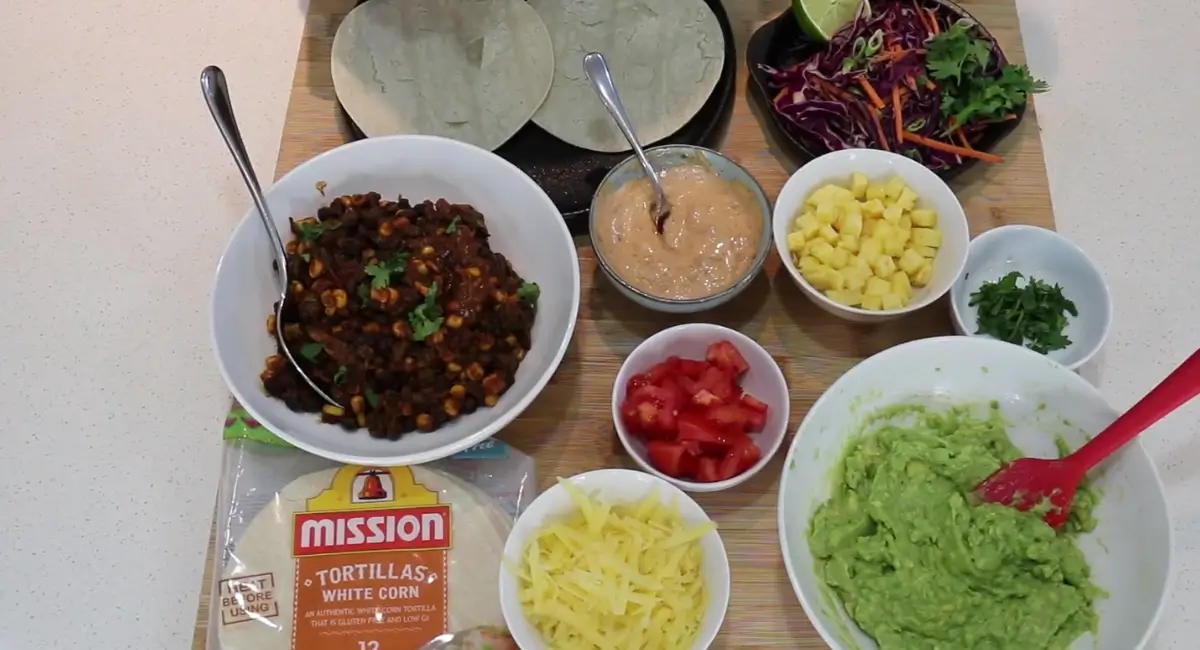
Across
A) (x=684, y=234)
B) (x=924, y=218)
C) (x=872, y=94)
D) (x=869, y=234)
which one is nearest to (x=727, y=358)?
(x=684, y=234)

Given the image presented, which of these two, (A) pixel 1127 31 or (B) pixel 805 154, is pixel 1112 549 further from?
(A) pixel 1127 31

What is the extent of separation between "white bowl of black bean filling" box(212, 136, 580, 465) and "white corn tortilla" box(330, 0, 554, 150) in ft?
0.78

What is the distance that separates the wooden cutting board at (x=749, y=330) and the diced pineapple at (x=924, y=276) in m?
0.08

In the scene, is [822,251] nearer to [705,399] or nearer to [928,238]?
[928,238]

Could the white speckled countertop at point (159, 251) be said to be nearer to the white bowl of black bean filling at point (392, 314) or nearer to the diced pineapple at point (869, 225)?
the white bowl of black bean filling at point (392, 314)

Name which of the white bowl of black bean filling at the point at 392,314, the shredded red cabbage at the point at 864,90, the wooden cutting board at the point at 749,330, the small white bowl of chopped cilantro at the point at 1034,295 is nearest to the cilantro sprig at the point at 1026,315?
the small white bowl of chopped cilantro at the point at 1034,295

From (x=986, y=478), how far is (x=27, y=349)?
6.48 ft

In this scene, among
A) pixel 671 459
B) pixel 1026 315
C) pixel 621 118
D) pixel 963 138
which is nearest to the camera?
pixel 671 459

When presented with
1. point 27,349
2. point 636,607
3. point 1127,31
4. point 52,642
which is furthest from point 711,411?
point 1127,31

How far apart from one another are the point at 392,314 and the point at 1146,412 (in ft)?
3.90

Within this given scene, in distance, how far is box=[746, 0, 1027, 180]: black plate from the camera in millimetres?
1875

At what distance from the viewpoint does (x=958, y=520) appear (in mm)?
1410

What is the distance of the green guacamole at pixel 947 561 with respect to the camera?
137cm

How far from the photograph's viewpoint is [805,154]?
1.87 meters
